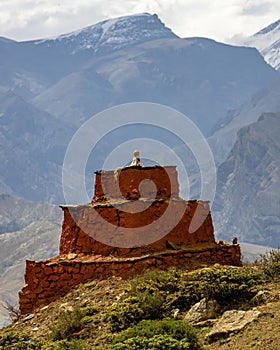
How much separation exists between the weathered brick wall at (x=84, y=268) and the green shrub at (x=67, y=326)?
10.3 feet

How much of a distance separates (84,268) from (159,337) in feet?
23.3

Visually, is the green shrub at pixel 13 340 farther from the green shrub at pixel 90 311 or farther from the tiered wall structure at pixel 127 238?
the tiered wall structure at pixel 127 238

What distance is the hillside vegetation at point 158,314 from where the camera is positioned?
51.0 feet

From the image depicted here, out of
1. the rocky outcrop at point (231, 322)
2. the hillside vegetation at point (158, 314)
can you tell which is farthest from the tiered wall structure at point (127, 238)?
the rocky outcrop at point (231, 322)

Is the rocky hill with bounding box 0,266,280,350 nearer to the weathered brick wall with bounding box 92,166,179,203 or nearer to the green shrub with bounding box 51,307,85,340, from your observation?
the green shrub with bounding box 51,307,85,340

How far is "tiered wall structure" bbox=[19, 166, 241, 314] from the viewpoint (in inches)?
872

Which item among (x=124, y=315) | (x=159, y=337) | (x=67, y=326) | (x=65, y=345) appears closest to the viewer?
(x=159, y=337)

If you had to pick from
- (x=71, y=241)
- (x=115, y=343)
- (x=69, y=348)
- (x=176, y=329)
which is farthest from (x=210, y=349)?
(x=71, y=241)

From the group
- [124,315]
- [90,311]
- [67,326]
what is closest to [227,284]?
[124,315]

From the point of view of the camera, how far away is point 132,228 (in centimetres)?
2295

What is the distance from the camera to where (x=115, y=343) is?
52.7 feet

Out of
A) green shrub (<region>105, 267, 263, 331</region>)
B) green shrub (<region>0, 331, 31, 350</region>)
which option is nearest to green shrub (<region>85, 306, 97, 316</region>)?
green shrub (<region>105, 267, 263, 331</region>)

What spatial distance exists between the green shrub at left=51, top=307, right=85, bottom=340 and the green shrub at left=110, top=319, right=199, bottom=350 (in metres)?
2.01

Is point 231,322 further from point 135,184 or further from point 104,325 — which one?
point 135,184
